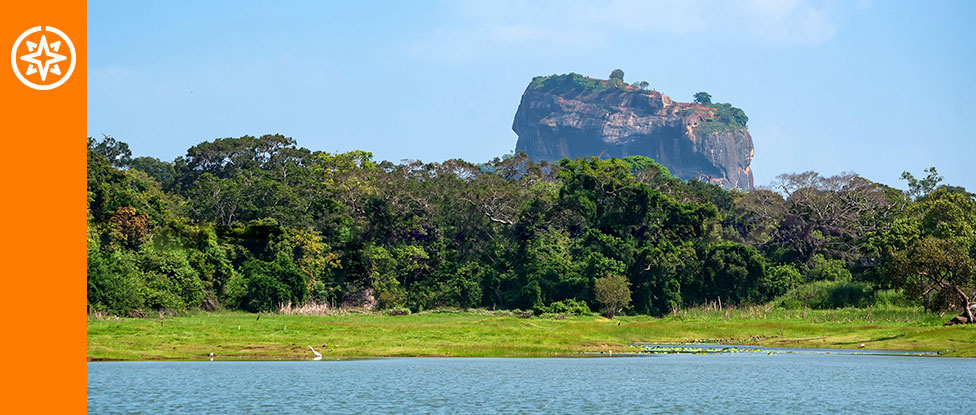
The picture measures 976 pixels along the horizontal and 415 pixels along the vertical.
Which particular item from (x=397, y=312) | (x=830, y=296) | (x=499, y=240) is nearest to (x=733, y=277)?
(x=830, y=296)

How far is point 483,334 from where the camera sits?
57000 millimetres

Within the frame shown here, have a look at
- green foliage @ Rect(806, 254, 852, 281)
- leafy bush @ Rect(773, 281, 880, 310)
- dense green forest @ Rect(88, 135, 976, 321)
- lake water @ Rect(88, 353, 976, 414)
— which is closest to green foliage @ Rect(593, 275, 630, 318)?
dense green forest @ Rect(88, 135, 976, 321)

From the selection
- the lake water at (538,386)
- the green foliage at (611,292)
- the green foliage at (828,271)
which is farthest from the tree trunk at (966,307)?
the green foliage at (611,292)

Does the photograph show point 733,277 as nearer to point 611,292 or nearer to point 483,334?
point 611,292

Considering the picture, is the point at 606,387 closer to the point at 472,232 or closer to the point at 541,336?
the point at 541,336

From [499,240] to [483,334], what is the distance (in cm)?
3648

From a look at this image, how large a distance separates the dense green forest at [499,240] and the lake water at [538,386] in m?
31.4

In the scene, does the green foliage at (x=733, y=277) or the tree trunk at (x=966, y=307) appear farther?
the green foliage at (x=733, y=277)

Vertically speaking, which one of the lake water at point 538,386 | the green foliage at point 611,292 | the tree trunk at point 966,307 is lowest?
the lake water at point 538,386

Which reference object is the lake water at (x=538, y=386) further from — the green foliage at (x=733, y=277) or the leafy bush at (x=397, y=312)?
the green foliage at (x=733, y=277)

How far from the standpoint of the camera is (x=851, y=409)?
28.3 meters

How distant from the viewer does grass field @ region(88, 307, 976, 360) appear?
4725cm

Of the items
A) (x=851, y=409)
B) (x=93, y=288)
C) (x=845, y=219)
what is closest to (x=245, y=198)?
(x=93, y=288)

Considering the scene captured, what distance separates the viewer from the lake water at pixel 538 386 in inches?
1104
